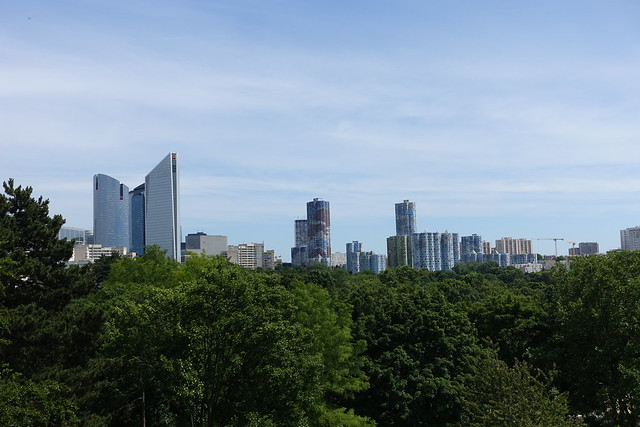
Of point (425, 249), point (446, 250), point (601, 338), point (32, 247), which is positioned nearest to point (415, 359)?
point (601, 338)

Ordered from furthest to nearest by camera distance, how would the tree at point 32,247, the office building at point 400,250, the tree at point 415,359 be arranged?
the office building at point 400,250, the tree at point 415,359, the tree at point 32,247

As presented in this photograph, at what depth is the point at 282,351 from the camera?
1756 cm

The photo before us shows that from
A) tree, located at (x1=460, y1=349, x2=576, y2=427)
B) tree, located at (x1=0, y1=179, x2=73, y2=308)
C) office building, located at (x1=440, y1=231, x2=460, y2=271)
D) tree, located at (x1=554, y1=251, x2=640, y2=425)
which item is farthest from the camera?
office building, located at (x1=440, y1=231, x2=460, y2=271)

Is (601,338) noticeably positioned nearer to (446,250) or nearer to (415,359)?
(415,359)

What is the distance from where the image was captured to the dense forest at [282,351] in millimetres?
16641

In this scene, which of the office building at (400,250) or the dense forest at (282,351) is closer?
the dense forest at (282,351)

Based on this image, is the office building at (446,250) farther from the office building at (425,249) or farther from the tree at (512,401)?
the tree at (512,401)

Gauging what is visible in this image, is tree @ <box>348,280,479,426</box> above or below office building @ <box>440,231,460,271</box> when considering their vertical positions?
below

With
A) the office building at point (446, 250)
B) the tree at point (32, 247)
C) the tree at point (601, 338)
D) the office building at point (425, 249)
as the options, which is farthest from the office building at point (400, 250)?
the tree at point (32, 247)

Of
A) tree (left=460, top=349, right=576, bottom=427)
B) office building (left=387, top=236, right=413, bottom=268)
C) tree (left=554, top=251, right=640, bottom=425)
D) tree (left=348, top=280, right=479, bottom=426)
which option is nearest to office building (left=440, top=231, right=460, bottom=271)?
office building (left=387, top=236, right=413, bottom=268)

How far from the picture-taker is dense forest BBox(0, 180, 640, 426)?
16.6 meters

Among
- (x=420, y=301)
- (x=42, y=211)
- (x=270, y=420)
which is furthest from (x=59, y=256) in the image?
(x=420, y=301)

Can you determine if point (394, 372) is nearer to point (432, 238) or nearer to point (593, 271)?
point (593, 271)

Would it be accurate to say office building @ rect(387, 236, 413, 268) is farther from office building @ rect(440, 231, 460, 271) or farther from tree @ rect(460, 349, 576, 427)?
tree @ rect(460, 349, 576, 427)
